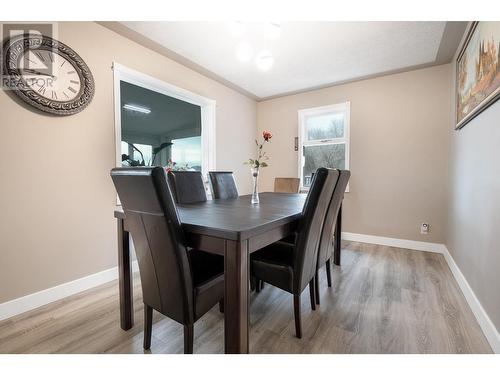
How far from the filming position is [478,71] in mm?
1798

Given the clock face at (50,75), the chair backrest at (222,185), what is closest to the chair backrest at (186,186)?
the chair backrest at (222,185)

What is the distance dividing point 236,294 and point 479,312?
5.75 ft

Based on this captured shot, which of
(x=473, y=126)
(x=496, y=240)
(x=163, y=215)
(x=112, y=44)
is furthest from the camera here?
(x=112, y=44)

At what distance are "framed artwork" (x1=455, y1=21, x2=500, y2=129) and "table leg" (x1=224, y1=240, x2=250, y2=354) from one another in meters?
1.78

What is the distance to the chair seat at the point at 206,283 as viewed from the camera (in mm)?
1128

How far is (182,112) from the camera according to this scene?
10.8ft

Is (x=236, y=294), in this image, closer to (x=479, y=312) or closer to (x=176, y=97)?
(x=479, y=312)

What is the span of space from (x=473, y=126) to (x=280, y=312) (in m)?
2.16

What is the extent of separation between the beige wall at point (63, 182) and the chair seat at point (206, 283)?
4.29 feet

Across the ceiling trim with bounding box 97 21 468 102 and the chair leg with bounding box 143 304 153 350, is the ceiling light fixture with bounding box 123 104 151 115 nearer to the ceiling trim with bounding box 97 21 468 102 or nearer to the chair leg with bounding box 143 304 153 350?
the ceiling trim with bounding box 97 21 468 102

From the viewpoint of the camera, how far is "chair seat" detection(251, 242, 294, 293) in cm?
142

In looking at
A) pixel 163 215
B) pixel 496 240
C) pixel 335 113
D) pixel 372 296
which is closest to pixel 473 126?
pixel 496 240

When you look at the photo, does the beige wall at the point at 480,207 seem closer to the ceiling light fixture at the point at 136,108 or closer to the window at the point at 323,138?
the window at the point at 323,138
